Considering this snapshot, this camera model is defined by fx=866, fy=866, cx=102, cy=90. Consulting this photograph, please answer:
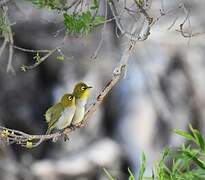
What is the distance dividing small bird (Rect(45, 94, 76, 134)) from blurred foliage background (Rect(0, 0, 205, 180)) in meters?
3.25

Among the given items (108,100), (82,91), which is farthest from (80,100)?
(108,100)

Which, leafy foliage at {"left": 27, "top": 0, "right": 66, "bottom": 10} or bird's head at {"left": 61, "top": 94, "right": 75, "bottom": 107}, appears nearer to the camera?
leafy foliage at {"left": 27, "top": 0, "right": 66, "bottom": 10}

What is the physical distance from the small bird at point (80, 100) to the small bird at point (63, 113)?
0.07ft

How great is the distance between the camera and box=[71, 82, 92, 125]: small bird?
128 inches

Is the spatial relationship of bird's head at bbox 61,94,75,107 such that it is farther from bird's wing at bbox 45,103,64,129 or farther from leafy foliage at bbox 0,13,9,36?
leafy foliage at bbox 0,13,9,36

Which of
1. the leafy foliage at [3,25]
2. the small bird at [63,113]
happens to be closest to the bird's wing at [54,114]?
the small bird at [63,113]

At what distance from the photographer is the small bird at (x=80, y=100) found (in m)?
3.25

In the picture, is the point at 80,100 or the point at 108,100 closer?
the point at 80,100

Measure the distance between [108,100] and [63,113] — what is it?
150 inches

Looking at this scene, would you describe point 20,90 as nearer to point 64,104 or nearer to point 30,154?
point 30,154

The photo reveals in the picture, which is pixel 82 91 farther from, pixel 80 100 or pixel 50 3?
pixel 50 3

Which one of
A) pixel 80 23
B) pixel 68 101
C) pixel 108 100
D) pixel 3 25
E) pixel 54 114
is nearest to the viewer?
pixel 80 23

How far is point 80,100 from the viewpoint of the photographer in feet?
11.1

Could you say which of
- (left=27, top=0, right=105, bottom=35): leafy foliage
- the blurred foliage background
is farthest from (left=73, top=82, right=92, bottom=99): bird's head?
the blurred foliage background
